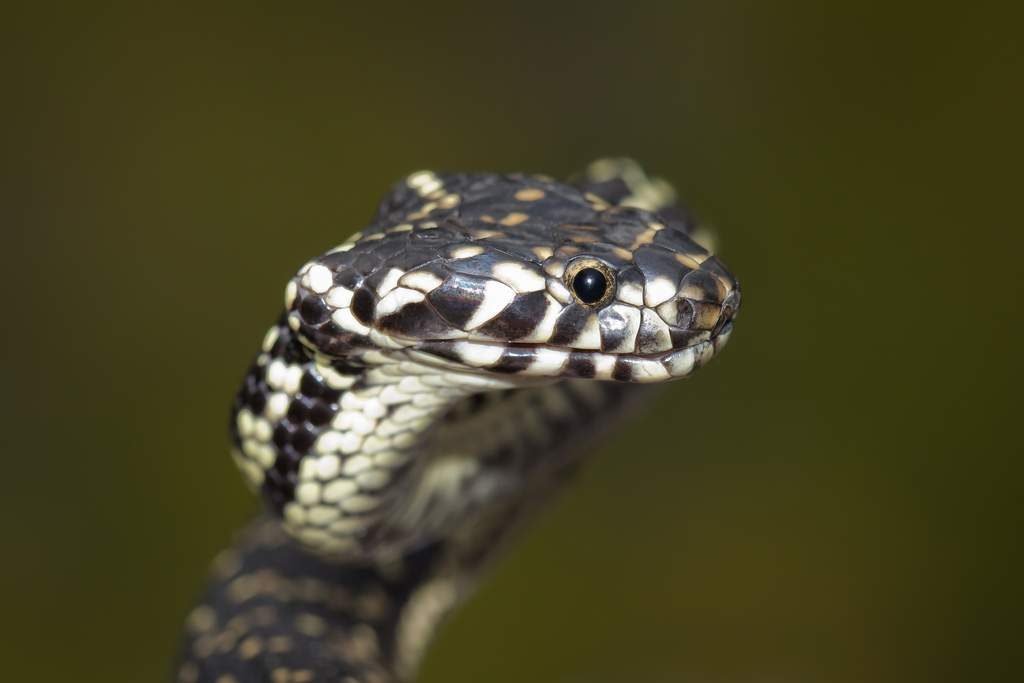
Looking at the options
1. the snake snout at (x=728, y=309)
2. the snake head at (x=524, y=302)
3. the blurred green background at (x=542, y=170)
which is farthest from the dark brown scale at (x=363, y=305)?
the blurred green background at (x=542, y=170)

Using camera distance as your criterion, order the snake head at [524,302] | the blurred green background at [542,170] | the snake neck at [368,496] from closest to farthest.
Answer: the snake head at [524,302] → the snake neck at [368,496] → the blurred green background at [542,170]

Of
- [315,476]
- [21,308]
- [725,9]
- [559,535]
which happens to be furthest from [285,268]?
[315,476]

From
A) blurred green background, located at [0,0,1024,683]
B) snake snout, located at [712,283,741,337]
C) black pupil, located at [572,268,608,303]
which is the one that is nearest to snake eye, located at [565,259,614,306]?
black pupil, located at [572,268,608,303]

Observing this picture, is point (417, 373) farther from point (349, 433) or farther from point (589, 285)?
point (589, 285)

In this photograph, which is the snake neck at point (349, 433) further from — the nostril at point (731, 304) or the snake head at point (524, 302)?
the nostril at point (731, 304)

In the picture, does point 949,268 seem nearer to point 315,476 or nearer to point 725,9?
point 725,9

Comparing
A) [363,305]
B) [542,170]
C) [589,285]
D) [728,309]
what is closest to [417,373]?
[363,305]

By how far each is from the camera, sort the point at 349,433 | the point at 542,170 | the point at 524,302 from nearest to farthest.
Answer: the point at 524,302 < the point at 349,433 < the point at 542,170
